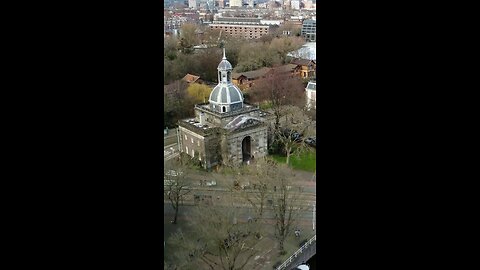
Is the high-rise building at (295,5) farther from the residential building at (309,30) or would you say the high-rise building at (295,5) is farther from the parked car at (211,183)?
the parked car at (211,183)

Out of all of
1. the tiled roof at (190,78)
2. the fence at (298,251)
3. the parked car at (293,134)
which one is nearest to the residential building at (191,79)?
the tiled roof at (190,78)

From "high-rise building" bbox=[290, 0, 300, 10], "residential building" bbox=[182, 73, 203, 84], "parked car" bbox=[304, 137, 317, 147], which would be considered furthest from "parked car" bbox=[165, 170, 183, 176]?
"high-rise building" bbox=[290, 0, 300, 10]

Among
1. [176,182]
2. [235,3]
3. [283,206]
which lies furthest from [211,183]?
[235,3]

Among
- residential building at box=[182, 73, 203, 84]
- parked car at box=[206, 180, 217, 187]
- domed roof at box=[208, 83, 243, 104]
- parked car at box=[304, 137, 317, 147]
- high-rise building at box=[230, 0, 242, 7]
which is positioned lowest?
parked car at box=[206, 180, 217, 187]

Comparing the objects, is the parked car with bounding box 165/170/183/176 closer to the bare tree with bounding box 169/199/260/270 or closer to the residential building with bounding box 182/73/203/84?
the bare tree with bounding box 169/199/260/270

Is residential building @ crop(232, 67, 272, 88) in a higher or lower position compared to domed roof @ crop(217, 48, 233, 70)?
lower

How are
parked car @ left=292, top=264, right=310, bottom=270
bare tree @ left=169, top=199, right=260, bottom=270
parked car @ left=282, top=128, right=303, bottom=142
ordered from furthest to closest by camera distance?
bare tree @ left=169, top=199, right=260, bottom=270 < parked car @ left=282, top=128, right=303, bottom=142 < parked car @ left=292, top=264, right=310, bottom=270

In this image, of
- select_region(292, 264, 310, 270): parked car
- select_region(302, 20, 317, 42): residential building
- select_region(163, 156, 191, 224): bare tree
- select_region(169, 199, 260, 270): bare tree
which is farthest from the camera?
select_region(169, 199, 260, 270): bare tree
